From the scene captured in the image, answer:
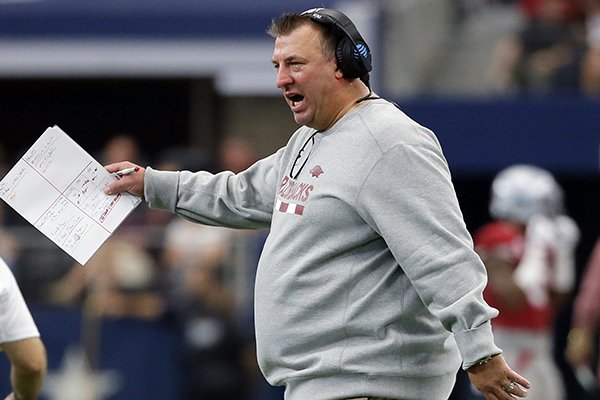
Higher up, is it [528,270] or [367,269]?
[367,269]

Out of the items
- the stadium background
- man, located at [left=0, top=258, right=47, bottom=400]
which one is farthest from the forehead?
the stadium background

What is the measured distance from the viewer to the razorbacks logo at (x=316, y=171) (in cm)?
485

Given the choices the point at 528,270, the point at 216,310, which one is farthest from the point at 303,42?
the point at 216,310

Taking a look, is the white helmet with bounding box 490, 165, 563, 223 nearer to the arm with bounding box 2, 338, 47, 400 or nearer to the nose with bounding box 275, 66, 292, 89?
the arm with bounding box 2, 338, 47, 400

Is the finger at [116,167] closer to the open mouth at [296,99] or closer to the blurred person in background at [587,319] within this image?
the open mouth at [296,99]

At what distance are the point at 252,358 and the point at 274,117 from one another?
4539 millimetres

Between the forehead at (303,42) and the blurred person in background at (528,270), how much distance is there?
13.2ft

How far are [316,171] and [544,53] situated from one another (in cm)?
750

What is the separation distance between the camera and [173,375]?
Result: 36.4 ft

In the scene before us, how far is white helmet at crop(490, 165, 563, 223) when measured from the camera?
9.56m

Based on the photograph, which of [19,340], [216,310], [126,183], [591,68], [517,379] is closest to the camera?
[517,379]

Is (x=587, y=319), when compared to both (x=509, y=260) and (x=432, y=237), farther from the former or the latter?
(x=432, y=237)

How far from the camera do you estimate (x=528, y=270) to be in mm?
9492

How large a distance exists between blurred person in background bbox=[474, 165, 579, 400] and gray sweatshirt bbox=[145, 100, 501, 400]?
3.95m
